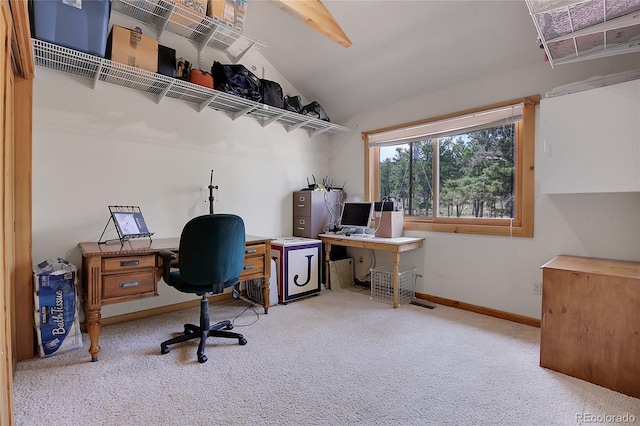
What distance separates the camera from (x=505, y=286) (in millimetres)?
2898

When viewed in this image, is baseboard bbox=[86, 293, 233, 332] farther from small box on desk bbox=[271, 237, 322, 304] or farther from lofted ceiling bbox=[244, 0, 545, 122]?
lofted ceiling bbox=[244, 0, 545, 122]

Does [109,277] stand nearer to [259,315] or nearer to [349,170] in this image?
[259,315]

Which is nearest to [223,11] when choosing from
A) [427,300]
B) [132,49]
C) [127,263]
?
[132,49]

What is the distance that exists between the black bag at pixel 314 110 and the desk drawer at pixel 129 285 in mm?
2488

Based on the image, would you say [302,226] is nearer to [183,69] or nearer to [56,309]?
[183,69]

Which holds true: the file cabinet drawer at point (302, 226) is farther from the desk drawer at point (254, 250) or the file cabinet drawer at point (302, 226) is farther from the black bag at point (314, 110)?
the black bag at point (314, 110)

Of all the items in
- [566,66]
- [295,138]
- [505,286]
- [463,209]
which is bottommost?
[505,286]

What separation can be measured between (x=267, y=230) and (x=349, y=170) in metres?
1.37

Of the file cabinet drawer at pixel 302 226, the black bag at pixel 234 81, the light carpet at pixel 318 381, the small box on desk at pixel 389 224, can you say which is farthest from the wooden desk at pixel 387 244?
the black bag at pixel 234 81

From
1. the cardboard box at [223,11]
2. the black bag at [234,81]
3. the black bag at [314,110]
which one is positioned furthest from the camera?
the black bag at [314,110]

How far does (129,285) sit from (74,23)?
1854mm

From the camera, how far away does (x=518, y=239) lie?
2.83 m

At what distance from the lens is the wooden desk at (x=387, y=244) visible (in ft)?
10.3

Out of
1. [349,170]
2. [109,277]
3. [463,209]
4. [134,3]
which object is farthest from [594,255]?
[134,3]
